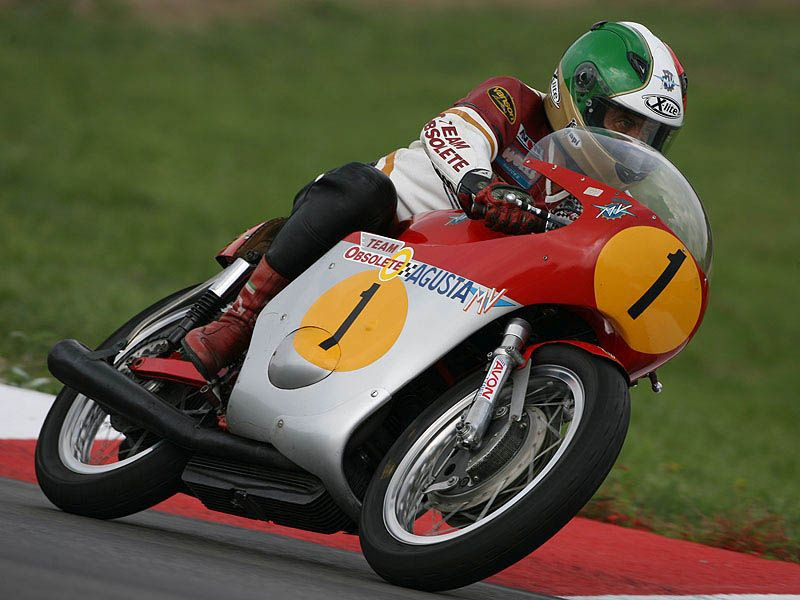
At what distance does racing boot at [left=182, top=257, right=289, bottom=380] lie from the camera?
4.32m

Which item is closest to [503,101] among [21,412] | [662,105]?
[662,105]

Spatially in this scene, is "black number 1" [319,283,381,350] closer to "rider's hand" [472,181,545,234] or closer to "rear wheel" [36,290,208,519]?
"rider's hand" [472,181,545,234]

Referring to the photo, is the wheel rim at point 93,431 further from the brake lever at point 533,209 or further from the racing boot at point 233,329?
the brake lever at point 533,209

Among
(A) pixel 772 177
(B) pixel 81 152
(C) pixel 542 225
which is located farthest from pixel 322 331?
(A) pixel 772 177

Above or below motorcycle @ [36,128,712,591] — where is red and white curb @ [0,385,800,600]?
below

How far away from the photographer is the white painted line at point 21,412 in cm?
614

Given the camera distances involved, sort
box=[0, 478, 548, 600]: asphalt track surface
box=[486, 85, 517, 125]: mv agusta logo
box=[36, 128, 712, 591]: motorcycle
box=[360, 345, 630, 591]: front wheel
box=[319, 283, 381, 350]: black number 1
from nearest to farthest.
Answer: box=[0, 478, 548, 600]: asphalt track surface < box=[360, 345, 630, 591]: front wheel < box=[36, 128, 712, 591]: motorcycle < box=[319, 283, 381, 350]: black number 1 < box=[486, 85, 517, 125]: mv agusta logo

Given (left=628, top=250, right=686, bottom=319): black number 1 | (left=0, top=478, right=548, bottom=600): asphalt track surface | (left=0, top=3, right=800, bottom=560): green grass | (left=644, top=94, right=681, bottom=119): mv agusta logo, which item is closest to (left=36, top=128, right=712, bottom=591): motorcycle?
(left=628, top=250, right=686, bottom=319): black number 1

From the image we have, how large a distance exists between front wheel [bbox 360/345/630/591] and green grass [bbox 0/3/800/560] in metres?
2.53

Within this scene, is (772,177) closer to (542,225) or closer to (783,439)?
(783,439)

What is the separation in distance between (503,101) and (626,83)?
41cm

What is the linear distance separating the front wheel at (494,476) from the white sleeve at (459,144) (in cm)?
66

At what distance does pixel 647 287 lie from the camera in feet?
12.3

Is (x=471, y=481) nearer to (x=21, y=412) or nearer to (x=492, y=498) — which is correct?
(x=492, y=498)
